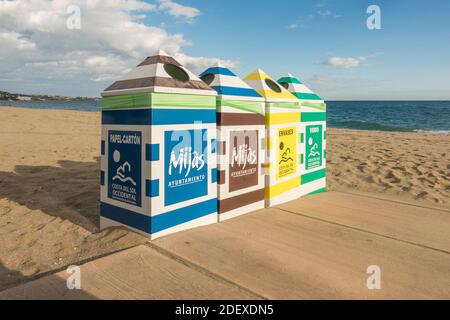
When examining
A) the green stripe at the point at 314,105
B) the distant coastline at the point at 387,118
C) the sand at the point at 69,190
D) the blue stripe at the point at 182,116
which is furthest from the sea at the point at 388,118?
the blue stripe at the point at 182,116

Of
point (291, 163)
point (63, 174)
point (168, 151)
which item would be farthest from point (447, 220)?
point (63, 174)

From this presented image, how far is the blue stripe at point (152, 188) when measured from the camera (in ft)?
8.96

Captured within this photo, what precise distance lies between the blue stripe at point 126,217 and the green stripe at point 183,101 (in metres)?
0.95

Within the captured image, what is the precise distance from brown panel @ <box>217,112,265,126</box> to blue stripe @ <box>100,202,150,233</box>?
118cm

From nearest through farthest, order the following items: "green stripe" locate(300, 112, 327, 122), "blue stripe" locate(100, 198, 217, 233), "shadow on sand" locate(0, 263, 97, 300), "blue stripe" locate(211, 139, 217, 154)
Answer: "shadow on sand" locate(0, 263, 97, 300) < "blue stripe" locate(100, 198, 217, 233) < "blue stripe" locate(211, 139, 217, 154) < "green stripe" locate(300, 112, 327, 122)

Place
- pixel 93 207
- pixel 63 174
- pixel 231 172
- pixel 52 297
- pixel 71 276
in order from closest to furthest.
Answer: pixel 52 297
pixel 71 276
pixel 231 172
pixel 93 207
pixel 63 174

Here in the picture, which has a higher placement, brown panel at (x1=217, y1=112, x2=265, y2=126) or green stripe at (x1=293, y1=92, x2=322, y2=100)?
green stripe at (x1=293, y1=92, x2=322, y2=100)

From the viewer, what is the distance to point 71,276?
2205mm

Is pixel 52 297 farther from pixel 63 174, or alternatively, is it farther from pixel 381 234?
pixel 63 174

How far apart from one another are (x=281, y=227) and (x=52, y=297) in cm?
202

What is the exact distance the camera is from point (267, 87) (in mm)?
4023

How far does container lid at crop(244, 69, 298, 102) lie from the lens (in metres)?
3.93

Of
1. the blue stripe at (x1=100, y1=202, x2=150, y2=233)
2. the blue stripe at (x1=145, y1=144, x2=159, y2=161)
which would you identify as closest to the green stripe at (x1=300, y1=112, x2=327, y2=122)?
the blue stripe at (x1=145, y1=144, x2=159, y2=161)

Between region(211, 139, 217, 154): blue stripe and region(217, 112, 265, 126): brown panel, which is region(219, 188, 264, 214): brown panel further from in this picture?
region(217, 112, 265, 126): brown panel
